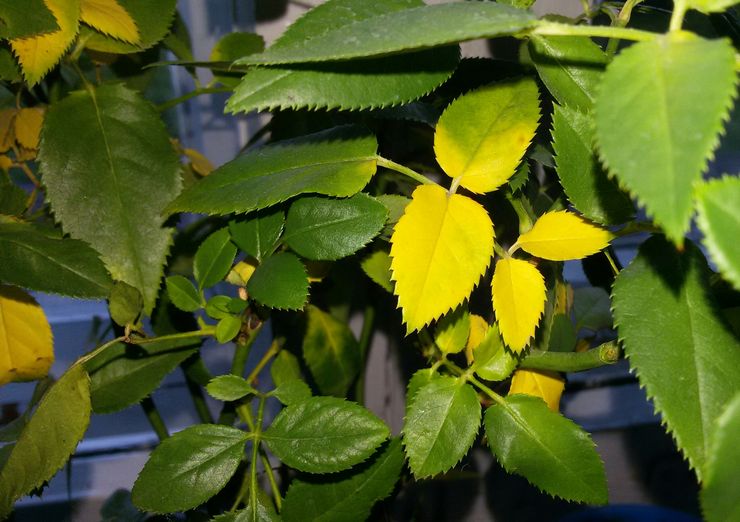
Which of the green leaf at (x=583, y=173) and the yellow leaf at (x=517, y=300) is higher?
the green leaf at (x=583, y=173)

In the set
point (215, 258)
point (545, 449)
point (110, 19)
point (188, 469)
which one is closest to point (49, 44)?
point (110, 19)

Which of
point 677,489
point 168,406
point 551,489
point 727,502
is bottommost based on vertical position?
point 677,489

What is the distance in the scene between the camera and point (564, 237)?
335mm

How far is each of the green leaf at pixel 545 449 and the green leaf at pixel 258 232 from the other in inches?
6.2

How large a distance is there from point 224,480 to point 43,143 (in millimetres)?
239

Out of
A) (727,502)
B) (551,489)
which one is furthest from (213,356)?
(727,502)

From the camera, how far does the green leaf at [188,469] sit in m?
0.37

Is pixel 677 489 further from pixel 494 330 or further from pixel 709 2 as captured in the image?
pixel 709 2

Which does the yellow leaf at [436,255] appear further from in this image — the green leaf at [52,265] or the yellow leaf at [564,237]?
the green leaf at [52,265]

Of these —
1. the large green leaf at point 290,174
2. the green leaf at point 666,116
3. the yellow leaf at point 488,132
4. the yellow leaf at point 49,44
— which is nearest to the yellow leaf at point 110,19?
the yellow leaf at point 49,44

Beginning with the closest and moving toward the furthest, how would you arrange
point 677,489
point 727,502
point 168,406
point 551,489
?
point 727,502 → point 551,489 → point 168,406 → point 677,489

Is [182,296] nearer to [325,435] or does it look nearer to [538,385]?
[325,435]

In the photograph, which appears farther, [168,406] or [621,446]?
[621,446]

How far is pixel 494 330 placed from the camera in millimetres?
375
